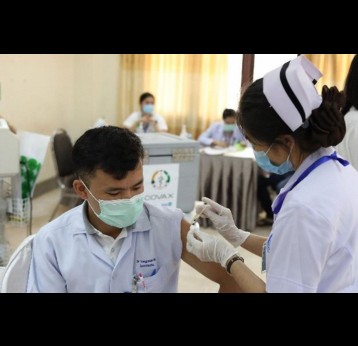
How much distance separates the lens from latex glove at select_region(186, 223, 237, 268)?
4.16 ft

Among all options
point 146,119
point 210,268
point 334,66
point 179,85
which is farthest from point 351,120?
point 179,85

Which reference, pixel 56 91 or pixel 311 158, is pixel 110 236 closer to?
pixel 311 158

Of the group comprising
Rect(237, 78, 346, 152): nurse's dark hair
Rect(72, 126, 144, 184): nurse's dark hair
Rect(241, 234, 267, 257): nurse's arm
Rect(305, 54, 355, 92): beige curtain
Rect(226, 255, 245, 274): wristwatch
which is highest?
Rect(305, 54, 355, 92): beige curtain

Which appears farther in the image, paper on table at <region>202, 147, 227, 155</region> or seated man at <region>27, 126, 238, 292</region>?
paper on table at <region>202, 147, 227, 155</region>

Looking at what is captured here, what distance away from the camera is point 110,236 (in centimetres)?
141

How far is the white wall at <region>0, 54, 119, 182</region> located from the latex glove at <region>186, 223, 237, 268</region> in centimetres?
346

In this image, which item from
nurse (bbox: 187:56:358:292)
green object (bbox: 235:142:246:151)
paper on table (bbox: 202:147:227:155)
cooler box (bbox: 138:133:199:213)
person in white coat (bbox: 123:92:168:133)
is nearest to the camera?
nurse (bbox: 187:56:358:292)

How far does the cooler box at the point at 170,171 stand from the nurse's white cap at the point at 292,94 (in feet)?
4.28

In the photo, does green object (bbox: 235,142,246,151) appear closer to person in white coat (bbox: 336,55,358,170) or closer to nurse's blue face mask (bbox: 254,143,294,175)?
person in white coat (bbox: 336,55,358,170)

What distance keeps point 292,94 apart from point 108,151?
56 centimetres

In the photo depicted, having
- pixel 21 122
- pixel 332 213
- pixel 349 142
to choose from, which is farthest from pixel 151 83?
pixel 332 213

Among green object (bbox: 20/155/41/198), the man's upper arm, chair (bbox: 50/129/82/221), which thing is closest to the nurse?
the man's upper arm
